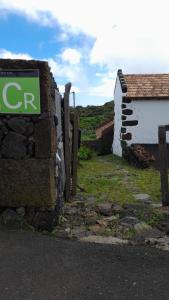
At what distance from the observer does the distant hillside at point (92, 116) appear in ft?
91.8

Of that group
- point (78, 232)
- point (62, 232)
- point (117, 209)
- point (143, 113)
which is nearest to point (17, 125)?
point (62, 232)

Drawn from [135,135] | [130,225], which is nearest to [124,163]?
[135,135]

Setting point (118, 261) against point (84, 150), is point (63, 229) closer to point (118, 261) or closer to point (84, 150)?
point (118, 261)

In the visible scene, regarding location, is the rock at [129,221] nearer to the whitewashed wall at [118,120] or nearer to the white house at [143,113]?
the white house at [143,113]

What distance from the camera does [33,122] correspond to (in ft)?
20.4

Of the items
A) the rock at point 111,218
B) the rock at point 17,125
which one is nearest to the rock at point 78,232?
the rock at point 111,218

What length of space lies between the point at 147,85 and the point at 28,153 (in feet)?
43.7

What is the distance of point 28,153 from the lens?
625 centimetres

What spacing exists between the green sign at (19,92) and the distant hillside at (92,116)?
1975 centimetres

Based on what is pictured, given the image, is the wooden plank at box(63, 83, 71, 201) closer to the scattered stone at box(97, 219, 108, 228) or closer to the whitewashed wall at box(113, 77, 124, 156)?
the scattered stone at box(97, 219, 108, 228)

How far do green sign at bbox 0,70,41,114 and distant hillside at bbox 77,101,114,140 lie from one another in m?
19.8

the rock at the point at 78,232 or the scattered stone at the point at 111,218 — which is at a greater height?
the scattered stone at the point at 111,218

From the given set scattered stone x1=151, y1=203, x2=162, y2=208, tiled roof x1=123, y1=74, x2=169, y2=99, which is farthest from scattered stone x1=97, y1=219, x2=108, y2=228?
tiled roof x1=123, y1=74, x2=169, y2=99

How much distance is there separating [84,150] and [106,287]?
13790 millimetres
